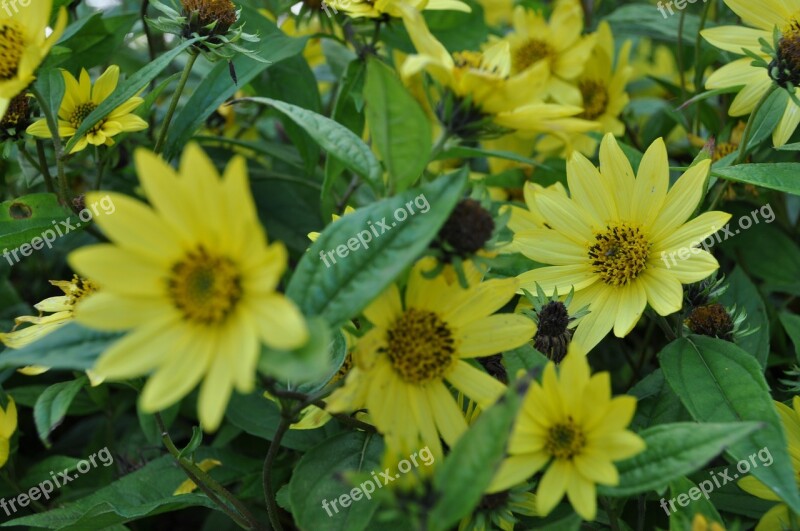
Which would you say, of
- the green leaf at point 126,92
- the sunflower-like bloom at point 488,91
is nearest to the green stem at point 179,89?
the green leaf at point 126,92

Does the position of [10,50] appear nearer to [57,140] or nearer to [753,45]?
[57,140]

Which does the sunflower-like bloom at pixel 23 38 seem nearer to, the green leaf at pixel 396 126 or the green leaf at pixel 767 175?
the green leaf at pixel 396 126

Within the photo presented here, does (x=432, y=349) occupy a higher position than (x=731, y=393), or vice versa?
(x=432, y=349)

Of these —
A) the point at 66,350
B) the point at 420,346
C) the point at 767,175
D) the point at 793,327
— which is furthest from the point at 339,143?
the point at 793,327

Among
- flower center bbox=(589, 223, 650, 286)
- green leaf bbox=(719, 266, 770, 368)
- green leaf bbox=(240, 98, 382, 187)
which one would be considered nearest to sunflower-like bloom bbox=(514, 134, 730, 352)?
flower center bbox=(589, 223, 650, 286)

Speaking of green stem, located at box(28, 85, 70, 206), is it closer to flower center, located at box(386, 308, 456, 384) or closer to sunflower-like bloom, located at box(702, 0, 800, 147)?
flower center, located at box(386, 308, 456, 384)
